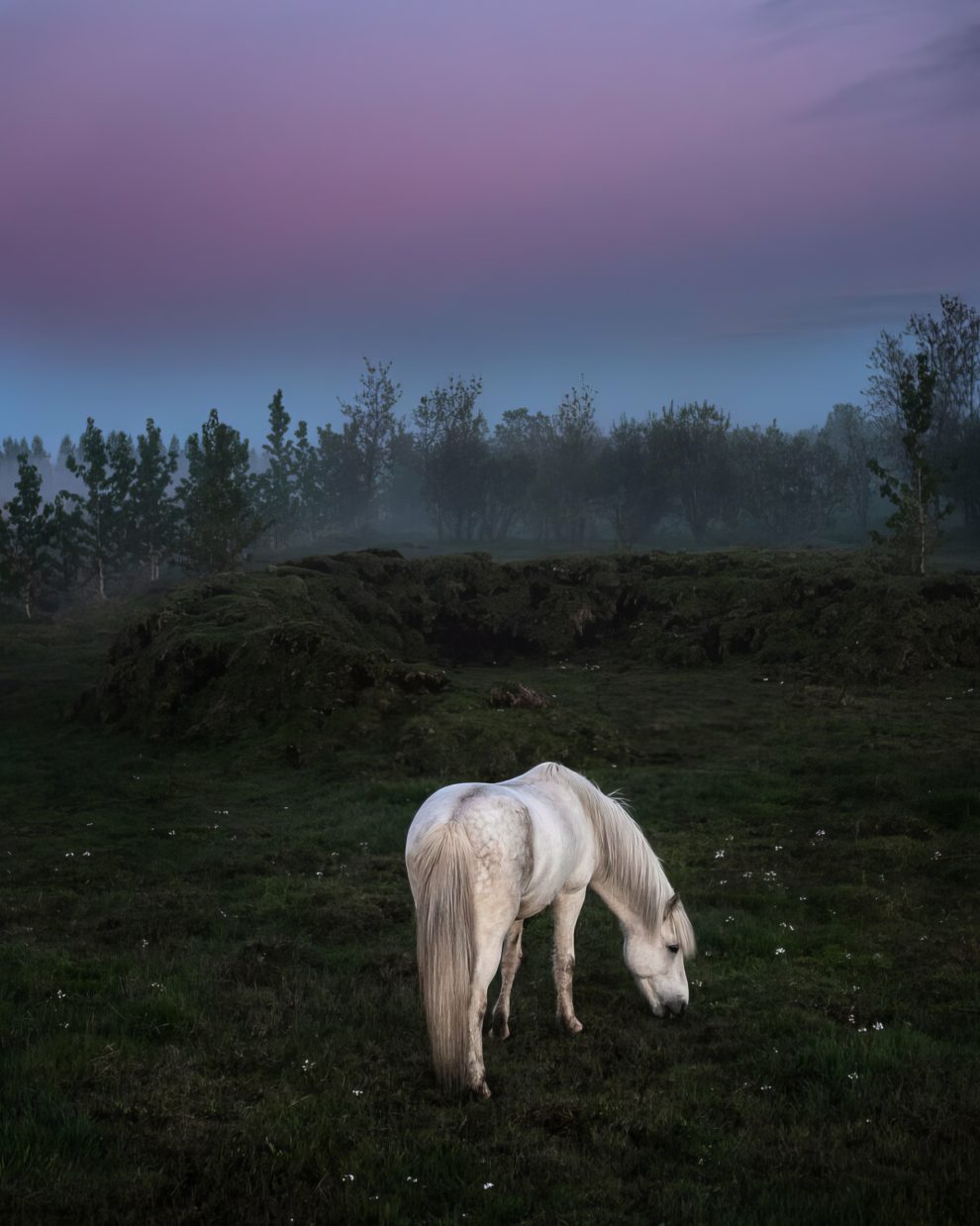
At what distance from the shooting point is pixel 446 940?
7762 mm

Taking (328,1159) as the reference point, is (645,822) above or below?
below

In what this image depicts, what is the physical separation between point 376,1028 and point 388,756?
1584 cm

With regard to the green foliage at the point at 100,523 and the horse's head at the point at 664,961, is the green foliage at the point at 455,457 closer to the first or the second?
the green foliage at the point at 100,523

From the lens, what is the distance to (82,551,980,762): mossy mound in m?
27.5

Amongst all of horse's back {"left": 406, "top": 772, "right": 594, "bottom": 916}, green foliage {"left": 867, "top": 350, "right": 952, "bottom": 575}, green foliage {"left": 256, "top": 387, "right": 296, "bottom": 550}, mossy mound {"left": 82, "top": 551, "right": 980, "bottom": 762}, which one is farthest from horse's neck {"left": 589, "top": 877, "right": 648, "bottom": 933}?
green foliage {"left": 256, "top": 387, "right": 296, "bottom": 550}

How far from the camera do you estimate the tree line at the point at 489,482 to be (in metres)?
67.2

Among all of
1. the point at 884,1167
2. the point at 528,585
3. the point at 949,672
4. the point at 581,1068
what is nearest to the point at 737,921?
the point at 581,1068

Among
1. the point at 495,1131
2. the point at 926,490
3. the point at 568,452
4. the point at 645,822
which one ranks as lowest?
the point at 645,822

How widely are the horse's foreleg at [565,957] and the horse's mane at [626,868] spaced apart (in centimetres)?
44

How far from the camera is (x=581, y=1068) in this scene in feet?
26.8

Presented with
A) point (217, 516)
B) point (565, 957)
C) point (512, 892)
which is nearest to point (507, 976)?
point (565, 957)

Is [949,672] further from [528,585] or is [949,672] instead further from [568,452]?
[568,452]

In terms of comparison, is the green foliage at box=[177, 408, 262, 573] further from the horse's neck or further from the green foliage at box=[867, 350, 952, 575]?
the horse's neck

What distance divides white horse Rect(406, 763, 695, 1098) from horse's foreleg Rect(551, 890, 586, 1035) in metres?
0.01
